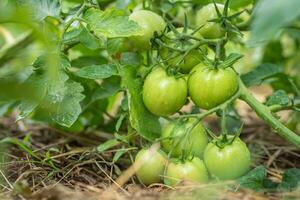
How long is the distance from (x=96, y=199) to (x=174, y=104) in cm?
29

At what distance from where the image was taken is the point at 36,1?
1.25 m

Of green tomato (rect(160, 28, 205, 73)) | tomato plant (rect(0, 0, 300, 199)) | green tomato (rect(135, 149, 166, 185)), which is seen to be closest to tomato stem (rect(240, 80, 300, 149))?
tomato plant (rect(0, 0, 300, 199))

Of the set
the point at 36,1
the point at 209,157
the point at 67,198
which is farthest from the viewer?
the point at 36,1

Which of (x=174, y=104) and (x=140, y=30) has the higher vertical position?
(x=140, y=30)

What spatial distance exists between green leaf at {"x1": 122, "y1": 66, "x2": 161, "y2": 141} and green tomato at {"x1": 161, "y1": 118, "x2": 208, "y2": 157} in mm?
37

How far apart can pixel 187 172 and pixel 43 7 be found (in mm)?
488

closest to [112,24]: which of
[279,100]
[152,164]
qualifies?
[152,164]

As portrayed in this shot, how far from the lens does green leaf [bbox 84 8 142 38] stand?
1.18 meters

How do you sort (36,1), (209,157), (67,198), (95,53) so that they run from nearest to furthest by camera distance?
(67,198) → (209,157) → (36,1) → (95,53)

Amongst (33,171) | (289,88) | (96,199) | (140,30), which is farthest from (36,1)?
(289,88)

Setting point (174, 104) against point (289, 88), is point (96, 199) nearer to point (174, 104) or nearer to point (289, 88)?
point (174, 104)

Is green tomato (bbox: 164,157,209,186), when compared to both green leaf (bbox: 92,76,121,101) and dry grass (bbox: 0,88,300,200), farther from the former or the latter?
green leaf (bbox: 92,76,121,101)

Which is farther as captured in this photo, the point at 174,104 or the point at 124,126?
the point at 124,126

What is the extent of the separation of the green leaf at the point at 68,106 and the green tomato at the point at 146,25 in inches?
7.6
